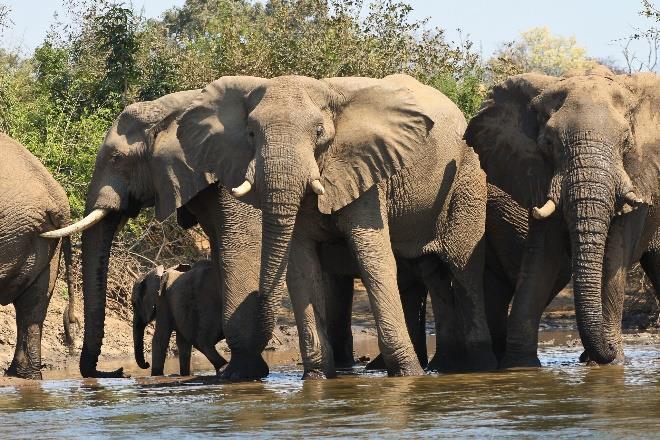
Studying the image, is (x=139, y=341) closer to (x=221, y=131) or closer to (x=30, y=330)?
(x=30, y=330)

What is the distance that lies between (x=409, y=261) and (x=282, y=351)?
10.9 feet

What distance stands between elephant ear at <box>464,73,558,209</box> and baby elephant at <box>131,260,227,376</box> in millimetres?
2357

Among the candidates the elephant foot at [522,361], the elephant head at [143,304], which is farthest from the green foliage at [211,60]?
the elephant foot at [522,361]

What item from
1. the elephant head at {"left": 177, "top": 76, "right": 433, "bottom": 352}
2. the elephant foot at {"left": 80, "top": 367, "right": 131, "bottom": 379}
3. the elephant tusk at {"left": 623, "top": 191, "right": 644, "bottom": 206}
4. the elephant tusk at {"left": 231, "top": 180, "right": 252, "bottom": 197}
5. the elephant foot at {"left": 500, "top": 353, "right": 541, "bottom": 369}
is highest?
the elephant head at {"left": 177, "top": 76, "right": 433, "bottom": 352}

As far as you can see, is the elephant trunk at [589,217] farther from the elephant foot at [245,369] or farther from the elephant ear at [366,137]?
the elephant foot at [245,369]

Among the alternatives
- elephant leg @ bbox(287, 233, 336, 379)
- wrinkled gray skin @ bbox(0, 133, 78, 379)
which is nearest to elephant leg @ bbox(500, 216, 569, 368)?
elephant leg @ bbox(287, 233, 336, 379)

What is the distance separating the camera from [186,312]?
518 inches

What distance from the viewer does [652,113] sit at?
11641 millimetres

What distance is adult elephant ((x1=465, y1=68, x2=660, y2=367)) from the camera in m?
10.9

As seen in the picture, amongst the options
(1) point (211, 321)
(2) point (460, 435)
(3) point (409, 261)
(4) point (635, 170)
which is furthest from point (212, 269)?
(2) point (460, 435)

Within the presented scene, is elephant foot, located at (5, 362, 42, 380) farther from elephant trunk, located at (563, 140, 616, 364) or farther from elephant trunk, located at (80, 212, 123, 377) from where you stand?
elephant trunk, located at (563, 140, 616, 364)

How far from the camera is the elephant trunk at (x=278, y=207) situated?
10.4 meters

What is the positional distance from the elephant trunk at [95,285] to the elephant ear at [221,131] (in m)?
1.07

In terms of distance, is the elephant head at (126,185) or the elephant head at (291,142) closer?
the elephant head at (291,142)
